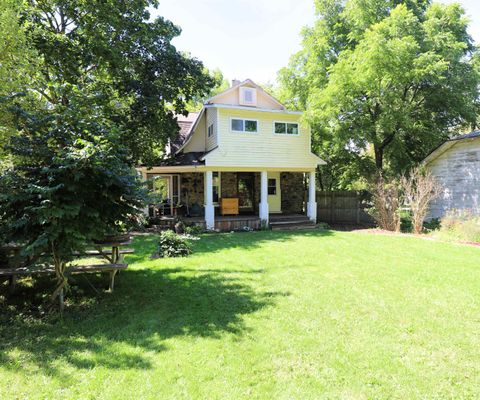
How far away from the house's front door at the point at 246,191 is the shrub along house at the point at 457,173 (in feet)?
29.2

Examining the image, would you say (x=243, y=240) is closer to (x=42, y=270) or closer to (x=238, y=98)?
(x=42, y=270)

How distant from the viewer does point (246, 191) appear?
57.7 feet

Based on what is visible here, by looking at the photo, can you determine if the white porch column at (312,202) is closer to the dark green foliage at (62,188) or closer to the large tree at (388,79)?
the large tree at (388,79)

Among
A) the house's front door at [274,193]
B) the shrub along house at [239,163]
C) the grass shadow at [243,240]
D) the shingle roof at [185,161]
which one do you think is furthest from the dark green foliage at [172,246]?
the house's front door at [274,193]

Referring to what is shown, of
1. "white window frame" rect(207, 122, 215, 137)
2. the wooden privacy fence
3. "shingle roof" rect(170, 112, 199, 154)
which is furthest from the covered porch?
"shingle roof" rect(170, 112, 199, 154)

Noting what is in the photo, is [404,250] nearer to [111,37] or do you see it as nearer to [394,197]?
[394,197]

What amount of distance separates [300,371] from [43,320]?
3.60 meters

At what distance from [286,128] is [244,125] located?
2239 mm

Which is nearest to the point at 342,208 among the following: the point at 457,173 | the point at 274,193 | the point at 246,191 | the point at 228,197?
the point at 274,193

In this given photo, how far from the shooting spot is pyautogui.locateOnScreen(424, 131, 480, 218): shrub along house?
12734 mm

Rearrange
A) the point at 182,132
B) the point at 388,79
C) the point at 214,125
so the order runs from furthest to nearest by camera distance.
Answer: the point at 182,132 → the point at 214,125 → the point at 388,79

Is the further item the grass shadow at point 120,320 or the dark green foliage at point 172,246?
the dark green foliage at point 172,246

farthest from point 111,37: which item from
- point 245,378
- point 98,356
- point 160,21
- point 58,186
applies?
point 245,378

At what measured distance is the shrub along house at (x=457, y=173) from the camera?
1273cm
